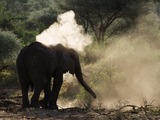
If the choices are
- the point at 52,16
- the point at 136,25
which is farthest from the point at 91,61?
the point at 52,16

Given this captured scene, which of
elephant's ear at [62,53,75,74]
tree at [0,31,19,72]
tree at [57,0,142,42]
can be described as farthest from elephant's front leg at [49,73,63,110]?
tree at [57,0,142,42]

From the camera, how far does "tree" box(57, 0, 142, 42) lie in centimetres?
2796

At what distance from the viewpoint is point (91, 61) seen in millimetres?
20266

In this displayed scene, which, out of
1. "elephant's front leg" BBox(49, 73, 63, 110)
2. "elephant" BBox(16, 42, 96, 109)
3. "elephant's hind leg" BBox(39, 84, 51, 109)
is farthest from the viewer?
"elephant's hind leg" BBox(39, 84, 51, 109)

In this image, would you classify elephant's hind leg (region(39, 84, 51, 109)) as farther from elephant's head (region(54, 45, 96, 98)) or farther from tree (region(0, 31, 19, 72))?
tree (region(0, 31, 19, 72))

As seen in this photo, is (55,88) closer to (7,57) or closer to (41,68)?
(41,68)

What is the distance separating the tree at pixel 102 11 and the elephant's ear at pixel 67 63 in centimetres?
1526

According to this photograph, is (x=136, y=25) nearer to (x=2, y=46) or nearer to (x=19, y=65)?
(x=2, y=46)

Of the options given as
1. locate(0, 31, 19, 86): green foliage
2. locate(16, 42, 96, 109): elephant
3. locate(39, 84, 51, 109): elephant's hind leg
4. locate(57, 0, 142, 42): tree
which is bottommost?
locate(39, 84, 51, 109): elephant's hind leg

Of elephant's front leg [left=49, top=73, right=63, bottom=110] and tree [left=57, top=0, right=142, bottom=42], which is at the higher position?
tree [left=57, top=0, right=142, bottom=42]

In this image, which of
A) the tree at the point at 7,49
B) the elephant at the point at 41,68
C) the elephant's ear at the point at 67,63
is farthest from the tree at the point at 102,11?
the elephant at the point at 41,68

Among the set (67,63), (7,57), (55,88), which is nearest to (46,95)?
(55,88)

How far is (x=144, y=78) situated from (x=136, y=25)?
16988 millimetres

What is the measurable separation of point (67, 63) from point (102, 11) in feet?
55.2
